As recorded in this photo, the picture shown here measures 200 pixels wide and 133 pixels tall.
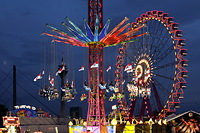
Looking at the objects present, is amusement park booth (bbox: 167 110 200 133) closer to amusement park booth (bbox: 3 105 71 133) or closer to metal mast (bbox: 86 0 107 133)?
metal mast (bbox: 86 0 107 133)

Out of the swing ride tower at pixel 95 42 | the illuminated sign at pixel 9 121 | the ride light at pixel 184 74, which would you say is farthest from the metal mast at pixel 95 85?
the ride light at pixel 184 74

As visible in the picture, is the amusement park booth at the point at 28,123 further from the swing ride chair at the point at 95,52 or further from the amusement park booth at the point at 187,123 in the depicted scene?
the amusement park booth at the point at 187,123

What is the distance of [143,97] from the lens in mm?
46938

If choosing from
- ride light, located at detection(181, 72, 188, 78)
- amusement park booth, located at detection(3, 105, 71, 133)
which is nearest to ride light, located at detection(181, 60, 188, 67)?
ride light, located at detection(181, 72, 188, 78)

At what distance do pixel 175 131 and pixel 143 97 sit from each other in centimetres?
→ 1178

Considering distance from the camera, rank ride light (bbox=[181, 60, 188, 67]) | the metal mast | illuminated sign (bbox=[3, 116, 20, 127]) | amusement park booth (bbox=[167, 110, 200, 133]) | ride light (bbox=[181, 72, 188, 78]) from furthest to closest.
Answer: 1. ride light (bbox=[181, 60, 188, 67])
2. ride light (bbox=[181, 72, 188, 78])
3. amusement park booth (bbox=[167, 110, 200, 133])
4. the metal mast
5. illuminated sign (bbox=[3, 116, 20, 127])

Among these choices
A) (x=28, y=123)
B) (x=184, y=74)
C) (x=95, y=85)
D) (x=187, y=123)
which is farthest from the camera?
(x=28, y=123)

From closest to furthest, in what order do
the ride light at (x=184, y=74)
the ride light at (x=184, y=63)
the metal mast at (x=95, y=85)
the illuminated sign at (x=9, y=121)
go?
the illuminated sign at (x=9, y=121), the metal mast at (x=95, y=85), the ride light at (x=184, y=74), the ride light at (x=184, y=63)

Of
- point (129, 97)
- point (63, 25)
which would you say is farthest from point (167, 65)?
point (63, 25)

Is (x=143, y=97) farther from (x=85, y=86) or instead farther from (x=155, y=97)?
(x=85, y=86)

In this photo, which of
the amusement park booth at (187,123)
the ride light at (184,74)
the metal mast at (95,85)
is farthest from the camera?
the ride light at (184,74)

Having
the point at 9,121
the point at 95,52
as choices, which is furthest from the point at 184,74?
the point at 9,121

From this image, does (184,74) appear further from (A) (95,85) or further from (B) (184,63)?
(A) (95,85)

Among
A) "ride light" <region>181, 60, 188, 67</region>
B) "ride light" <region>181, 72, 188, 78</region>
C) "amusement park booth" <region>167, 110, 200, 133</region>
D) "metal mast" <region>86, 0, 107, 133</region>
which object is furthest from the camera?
"ride light" <region>181, 60, 188, 67</region>
